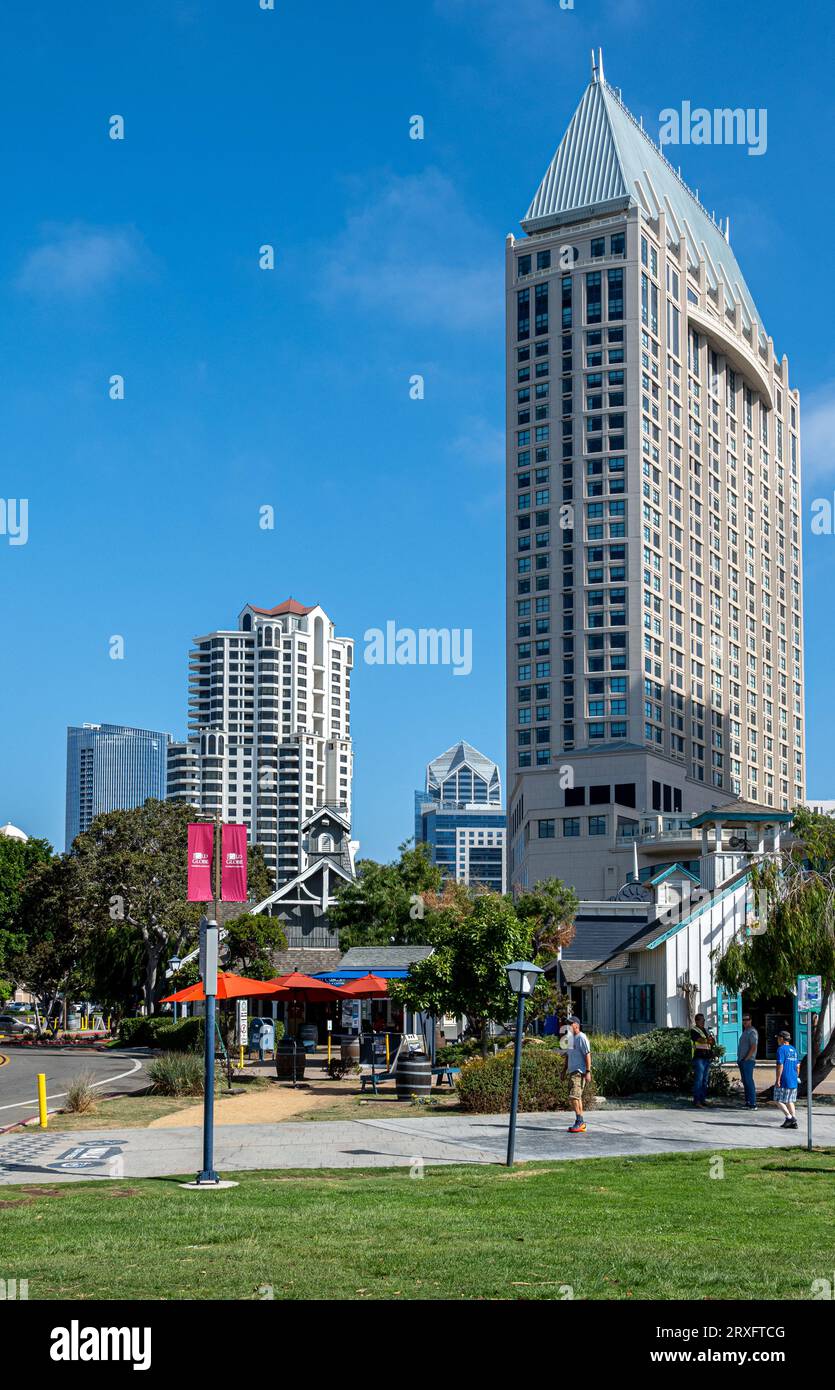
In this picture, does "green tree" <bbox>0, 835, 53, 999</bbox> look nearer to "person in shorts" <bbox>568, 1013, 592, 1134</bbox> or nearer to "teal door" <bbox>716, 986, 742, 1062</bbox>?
"teal door" <bbox>716, 986, 742, 1062</bbox>

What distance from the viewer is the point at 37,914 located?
61875mm

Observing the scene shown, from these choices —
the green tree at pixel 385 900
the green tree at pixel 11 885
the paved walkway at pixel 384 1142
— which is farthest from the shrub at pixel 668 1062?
the green tree at pixel 11 885

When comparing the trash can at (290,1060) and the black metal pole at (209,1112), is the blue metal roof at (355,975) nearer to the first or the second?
the trash can at (290,1060)

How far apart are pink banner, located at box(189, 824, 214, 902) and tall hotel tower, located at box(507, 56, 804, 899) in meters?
91.6

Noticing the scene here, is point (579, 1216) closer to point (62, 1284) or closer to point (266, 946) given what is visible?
point (62, 1284)

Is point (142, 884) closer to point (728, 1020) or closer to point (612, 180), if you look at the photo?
point (728, 1020)

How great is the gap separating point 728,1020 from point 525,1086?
12.9 meters

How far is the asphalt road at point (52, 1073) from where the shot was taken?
28656 millimetres

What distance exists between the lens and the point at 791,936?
26328mm

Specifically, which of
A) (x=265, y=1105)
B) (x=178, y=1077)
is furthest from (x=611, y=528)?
(x=265, y=1105)

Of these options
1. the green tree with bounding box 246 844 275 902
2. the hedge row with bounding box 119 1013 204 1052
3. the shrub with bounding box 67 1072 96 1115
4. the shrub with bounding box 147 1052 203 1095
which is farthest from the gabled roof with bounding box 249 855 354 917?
the shrub with bounding box 67 1072 96 1115

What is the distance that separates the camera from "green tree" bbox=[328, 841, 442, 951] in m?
57.5

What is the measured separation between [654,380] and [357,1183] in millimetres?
121079

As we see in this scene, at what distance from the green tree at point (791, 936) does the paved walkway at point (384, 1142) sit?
279cm
